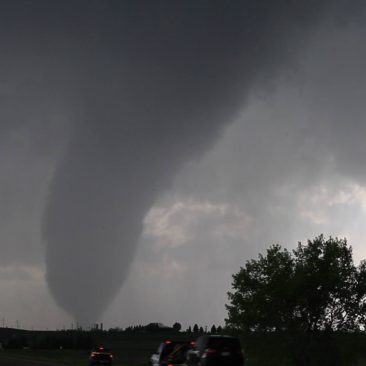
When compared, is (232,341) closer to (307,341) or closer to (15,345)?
(307,341)

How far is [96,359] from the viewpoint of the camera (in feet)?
189

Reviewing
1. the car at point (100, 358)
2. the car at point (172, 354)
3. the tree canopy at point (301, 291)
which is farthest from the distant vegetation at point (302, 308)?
the car at point (172, 354)

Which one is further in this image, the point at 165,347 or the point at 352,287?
the point at 352,287

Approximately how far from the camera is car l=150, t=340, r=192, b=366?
122 ft

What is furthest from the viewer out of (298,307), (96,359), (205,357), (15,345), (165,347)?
(15,345)

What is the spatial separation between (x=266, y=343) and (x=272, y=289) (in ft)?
16.5

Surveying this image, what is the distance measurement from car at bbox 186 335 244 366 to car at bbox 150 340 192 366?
6.30 m

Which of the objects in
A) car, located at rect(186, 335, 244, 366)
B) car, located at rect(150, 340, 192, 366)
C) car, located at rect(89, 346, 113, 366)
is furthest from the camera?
car, located at rect(89, 346, 113, 366)

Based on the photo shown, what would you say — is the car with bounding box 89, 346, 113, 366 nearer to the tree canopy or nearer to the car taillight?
the tree canopy

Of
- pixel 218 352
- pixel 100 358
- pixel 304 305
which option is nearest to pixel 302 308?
pixel 304 305

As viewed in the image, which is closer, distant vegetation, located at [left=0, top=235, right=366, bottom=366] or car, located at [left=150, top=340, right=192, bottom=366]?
car, located at [left=150, top=340, right=192, bottom=366]

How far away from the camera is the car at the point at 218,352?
2994 cm

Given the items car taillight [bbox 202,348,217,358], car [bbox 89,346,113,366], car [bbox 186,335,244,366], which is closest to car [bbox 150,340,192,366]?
car [bbox 186,335,244,366]

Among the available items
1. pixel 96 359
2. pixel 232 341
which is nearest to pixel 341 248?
pixel 96 359
